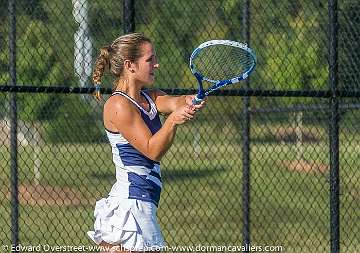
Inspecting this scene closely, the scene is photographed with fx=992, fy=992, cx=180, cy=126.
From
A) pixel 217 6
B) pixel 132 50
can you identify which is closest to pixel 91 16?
pixel 217 6

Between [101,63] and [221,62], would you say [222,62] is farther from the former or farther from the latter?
[101,63]

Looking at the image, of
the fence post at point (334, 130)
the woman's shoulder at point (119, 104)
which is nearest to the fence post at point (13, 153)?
the fence post at point (334, 130)

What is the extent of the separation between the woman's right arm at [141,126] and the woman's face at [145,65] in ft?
0.56

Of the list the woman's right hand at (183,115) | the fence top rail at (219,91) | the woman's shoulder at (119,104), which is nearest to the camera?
the woman's right hand at (183,115)

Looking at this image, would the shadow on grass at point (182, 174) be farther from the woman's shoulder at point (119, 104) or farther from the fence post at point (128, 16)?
the woman's shoulder at point (119, 104)

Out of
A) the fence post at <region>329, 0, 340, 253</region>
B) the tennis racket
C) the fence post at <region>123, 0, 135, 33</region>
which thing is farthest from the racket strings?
the fence post at <region>329, 0, 340, 253</region>

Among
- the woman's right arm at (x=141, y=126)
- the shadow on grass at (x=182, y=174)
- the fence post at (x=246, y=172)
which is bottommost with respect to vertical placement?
the shadow on grass at (x=182, y=174)

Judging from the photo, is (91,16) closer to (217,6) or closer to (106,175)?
(217,6)

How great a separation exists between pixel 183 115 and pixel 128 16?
2.26m

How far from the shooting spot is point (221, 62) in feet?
16.3

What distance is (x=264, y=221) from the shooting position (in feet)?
36.2

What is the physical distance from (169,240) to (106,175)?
16.8 feet

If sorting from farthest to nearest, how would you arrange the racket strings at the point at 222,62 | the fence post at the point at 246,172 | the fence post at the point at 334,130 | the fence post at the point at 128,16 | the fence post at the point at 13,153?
the fence post at the point at 246,172
the fence post at the point at 334,130
the fence post at the point at 13,153
the fence post at the point at 128,16
the racket strings at the point at 222,62

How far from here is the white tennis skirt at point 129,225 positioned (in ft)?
14.4
